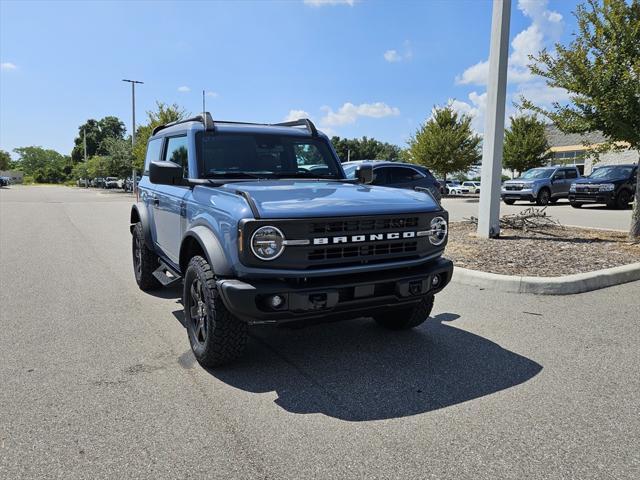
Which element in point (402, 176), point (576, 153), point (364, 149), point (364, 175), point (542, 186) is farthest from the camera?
point (364, 149)

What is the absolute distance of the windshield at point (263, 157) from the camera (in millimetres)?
4410

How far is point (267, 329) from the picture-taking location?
4.61 metres

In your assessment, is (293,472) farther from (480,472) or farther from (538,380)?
(538,380)

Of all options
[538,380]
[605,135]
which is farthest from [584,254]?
[538,380]

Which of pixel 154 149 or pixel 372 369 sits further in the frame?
pixel 154 149

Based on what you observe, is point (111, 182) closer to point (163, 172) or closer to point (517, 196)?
point (517, 196)

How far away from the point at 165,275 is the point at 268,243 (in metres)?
2.60

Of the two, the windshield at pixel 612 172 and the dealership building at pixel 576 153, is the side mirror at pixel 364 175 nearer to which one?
the windshield at pixel 612 172

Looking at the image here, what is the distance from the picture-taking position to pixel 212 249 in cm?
342

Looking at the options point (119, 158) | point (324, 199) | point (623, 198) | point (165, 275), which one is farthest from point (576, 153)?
point (119, 158)

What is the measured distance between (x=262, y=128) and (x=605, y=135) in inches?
291

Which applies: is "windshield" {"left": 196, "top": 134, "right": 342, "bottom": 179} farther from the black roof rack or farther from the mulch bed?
the mulch bed

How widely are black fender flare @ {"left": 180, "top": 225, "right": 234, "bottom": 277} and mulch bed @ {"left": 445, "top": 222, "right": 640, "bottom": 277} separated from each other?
452 cm

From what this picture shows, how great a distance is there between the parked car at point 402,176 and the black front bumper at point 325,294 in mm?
9137
